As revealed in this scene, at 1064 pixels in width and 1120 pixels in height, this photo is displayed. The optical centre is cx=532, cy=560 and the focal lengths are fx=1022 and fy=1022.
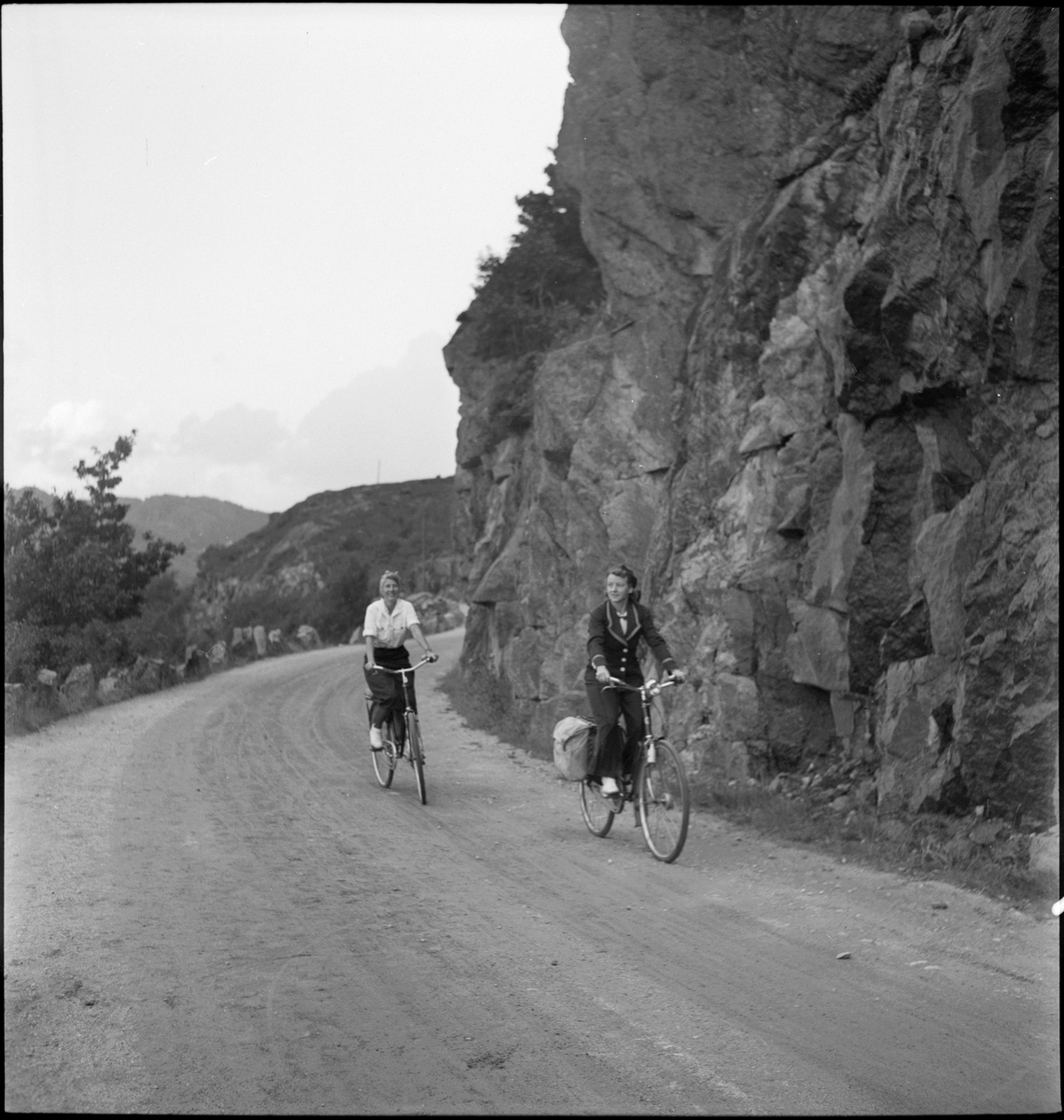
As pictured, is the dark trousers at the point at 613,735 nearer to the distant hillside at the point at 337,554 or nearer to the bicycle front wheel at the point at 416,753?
the bicycle front wheel at the point at 416,753

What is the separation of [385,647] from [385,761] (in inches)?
49.8

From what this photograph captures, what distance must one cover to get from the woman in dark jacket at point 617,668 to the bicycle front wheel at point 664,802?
30 centimetres

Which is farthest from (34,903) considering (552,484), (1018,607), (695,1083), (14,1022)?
(552,484)

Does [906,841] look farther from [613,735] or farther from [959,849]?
[613,735]

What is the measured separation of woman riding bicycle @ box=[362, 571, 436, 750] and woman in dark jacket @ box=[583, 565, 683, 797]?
3012mm

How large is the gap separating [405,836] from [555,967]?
3.63m

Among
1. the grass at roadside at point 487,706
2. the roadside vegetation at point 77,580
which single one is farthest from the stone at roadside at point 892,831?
the roadside vegetation at point 77,580

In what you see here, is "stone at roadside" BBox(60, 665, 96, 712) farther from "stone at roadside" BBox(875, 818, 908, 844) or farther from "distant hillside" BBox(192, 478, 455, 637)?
"distant hillside" BBox(192, 478, 455, 637)

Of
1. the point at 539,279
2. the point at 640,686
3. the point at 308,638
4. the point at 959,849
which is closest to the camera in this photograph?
the point at 959,849

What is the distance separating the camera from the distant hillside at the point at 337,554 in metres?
51.0

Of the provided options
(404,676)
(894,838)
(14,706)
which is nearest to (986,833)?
(894,838)

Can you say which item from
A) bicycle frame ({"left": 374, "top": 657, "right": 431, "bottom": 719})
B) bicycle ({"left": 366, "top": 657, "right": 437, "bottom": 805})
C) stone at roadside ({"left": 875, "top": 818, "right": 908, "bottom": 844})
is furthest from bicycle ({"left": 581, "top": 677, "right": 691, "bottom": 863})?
bicycle frame ({"left": 374, "top": 657, "right": 431, "bottom": 719})

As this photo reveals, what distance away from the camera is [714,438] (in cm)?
1546

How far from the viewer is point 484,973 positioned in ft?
17.6
